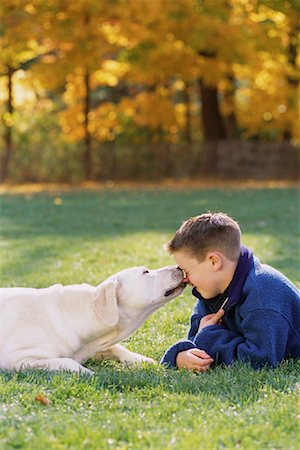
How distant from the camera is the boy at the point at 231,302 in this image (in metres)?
4.41

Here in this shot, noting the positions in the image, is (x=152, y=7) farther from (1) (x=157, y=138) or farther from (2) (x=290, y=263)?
(2) (x=290, y=263)

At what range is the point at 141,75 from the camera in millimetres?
23594

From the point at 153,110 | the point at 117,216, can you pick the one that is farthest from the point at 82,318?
the point at 153,110

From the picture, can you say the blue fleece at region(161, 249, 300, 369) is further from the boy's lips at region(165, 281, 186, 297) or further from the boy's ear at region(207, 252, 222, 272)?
the boy's lips at region(165, 281, 186, 297)

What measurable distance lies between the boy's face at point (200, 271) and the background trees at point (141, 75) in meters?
16.2

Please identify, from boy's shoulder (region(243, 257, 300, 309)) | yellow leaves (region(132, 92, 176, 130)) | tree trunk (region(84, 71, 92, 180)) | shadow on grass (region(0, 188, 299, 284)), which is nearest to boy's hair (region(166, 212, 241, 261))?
boy's shoulder (region(243, 257, 300, 309))

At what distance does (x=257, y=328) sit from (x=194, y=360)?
1.25 feet

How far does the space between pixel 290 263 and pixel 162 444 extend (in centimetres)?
521

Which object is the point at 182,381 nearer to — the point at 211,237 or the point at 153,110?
the point at 211,237

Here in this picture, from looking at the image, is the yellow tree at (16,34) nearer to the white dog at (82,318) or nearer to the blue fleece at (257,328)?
the white dog at (82,318)

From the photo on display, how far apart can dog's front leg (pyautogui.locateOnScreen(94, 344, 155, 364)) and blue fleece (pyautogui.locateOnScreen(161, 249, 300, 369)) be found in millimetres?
184

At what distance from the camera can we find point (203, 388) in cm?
402

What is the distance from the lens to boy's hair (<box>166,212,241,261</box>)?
14.9 ft

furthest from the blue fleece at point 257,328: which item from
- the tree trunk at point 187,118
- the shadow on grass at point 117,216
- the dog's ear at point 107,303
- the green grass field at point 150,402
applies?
the tree trunk at point 187,118
